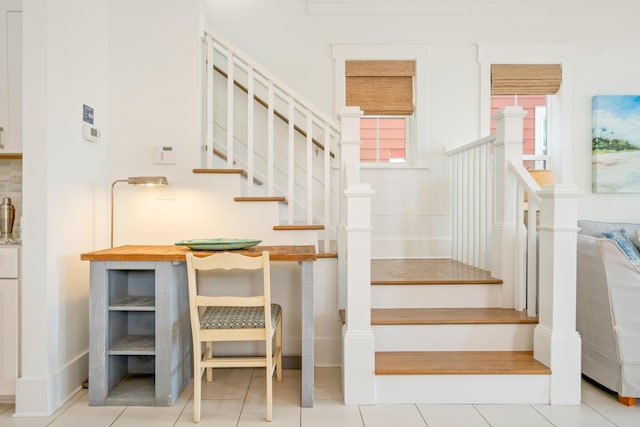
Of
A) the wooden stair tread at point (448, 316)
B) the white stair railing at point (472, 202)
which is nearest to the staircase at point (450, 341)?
the wooden stair tread at point (448, 316)

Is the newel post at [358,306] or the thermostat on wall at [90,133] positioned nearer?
the newel post at [358,306]

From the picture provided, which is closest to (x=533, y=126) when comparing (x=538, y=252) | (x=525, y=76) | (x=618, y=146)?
(x=525, y=76)

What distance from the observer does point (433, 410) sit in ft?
7.77

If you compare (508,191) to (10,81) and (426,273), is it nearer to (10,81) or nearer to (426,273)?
(426,273)

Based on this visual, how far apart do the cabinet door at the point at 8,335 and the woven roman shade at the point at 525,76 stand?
4.19 meters

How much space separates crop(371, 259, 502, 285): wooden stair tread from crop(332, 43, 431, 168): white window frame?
3.25 feet

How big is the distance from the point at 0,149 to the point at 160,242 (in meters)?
1.08


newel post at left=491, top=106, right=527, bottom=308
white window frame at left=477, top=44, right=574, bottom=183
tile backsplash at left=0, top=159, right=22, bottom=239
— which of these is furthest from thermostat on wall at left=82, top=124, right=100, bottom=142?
white window frame at left=477, top=44, right=574, bottom=183

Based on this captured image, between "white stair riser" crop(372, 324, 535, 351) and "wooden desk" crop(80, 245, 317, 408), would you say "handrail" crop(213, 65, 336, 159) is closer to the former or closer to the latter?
"wooden desk" crop(80, 245, 317, 408)

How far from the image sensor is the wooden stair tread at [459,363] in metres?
2.43

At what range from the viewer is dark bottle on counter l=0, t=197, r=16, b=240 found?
8.95ft

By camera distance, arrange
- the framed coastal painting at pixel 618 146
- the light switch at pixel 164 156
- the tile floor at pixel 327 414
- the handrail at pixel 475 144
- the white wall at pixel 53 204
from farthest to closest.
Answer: the framed coastal painting at pixel 618 146 → the handrail at pixel 475 144 → the light switch at pixel 164 156 → the white wall at pixel 53 204 → the tile floor at pixel 327 414

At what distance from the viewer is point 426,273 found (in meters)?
3.28

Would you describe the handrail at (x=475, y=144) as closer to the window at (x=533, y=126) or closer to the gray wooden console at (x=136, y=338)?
the window at (x=533, y=126)
